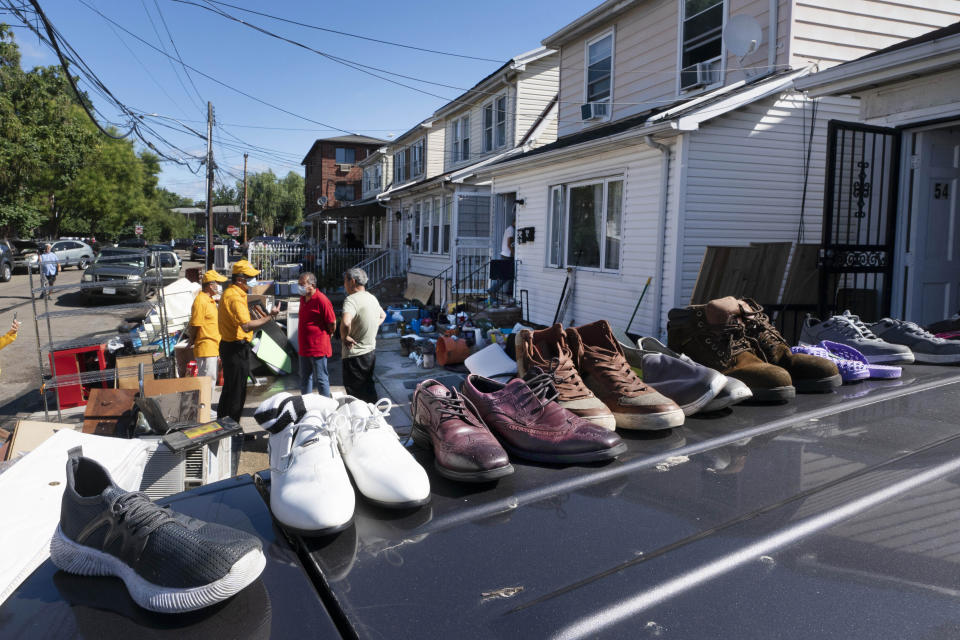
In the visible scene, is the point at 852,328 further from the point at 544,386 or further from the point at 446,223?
the point at 446,223

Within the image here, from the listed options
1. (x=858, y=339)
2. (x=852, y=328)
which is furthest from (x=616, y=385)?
(x=852, y=328)

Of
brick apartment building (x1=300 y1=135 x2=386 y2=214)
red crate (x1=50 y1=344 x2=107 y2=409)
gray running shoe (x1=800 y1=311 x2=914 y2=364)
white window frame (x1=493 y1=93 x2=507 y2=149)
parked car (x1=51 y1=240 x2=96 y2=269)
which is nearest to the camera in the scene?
gray running shoe (x1=800 y1=311 x2=914 y2=364)

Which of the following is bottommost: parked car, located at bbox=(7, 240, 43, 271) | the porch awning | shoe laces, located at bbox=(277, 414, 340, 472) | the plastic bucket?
the plastic bucket

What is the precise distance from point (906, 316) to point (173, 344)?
9661 mm

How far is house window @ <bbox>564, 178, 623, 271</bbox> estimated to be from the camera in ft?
33.4

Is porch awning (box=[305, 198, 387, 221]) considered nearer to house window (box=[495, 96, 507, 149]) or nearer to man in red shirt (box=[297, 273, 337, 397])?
house window (box=[495, 96, 507, 149])

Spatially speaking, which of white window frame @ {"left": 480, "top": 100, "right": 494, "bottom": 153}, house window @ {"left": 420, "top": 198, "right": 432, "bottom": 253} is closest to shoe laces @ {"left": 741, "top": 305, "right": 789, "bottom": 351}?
white window frame @ {"left": 480, "top": 100, "right": 494, "bottom": 153}

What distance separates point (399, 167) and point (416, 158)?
3.40m

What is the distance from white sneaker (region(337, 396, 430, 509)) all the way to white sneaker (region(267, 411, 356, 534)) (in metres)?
0.03

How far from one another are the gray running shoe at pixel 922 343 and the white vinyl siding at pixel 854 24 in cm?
757

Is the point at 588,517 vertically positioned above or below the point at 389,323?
above

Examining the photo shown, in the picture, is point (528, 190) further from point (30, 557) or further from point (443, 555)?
point (443, 555)

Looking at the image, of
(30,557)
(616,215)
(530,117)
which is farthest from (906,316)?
(530,117)

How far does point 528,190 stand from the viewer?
12820 millimetres
